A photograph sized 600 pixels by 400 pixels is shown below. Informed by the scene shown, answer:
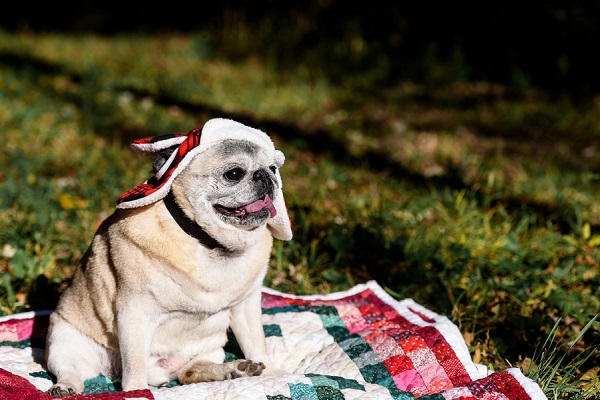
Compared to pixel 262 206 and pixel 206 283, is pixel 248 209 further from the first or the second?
pixel 206 283

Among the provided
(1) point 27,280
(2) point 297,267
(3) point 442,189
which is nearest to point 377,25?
(3) point 442,189

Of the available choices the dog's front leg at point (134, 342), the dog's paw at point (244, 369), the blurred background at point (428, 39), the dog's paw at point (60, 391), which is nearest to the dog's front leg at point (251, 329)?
the dog's paw at point (244, 369)

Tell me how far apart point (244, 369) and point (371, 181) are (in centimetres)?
265

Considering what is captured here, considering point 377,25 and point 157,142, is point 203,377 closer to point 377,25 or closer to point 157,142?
point 157,142

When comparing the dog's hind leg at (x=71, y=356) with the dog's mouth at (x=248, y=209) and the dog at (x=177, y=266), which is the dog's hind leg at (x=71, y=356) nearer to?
the dog at (x=177, y=266)

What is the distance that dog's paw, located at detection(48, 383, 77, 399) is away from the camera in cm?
235

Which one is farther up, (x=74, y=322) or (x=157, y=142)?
(x=157, y=142)

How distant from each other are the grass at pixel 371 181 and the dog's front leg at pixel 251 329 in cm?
74

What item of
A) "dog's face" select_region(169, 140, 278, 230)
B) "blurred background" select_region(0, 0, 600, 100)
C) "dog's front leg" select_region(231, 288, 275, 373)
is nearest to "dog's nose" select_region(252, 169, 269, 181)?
"dog's face" select_region(169, 140, 278, 230)

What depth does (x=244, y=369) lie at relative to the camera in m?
2.50

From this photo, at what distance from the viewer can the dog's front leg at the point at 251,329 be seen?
2.61m

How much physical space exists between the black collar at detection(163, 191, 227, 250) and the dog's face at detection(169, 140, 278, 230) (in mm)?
33

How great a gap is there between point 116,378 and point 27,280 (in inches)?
37.1

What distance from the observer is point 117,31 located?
10312 millimetres
